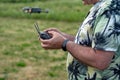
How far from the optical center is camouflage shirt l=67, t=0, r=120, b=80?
241 cm

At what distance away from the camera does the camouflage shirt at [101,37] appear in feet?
7.91

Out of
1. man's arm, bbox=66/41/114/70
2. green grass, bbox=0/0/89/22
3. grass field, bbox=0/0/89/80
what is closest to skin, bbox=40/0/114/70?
man's arm, bbox=66/41/114/70

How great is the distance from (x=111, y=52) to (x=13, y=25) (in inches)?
413

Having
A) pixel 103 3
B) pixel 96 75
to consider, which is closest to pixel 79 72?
pixel 96 75

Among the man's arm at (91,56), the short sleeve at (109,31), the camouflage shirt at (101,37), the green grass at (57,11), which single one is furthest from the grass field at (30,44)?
the short sleeve at (109,31)

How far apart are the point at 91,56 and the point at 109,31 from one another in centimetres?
21

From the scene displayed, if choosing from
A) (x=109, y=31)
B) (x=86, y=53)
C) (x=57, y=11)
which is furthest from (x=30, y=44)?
(x=109, y=31)

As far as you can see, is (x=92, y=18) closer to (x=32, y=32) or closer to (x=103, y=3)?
(x=103, y=3)

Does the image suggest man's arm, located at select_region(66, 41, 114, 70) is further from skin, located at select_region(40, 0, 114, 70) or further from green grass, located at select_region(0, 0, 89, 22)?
green grass, located at select_region(0, 0, 89, 22)

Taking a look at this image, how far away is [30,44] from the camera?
9.95 meters

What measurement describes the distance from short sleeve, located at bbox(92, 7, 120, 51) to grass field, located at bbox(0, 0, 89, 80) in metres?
4.62

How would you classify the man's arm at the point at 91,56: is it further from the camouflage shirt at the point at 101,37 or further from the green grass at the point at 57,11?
the green grass at the point at 57,11

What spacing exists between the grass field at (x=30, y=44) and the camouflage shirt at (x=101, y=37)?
4.31 meters

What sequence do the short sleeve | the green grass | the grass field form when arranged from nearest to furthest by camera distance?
the short sleeve, the grass field, the green grass
